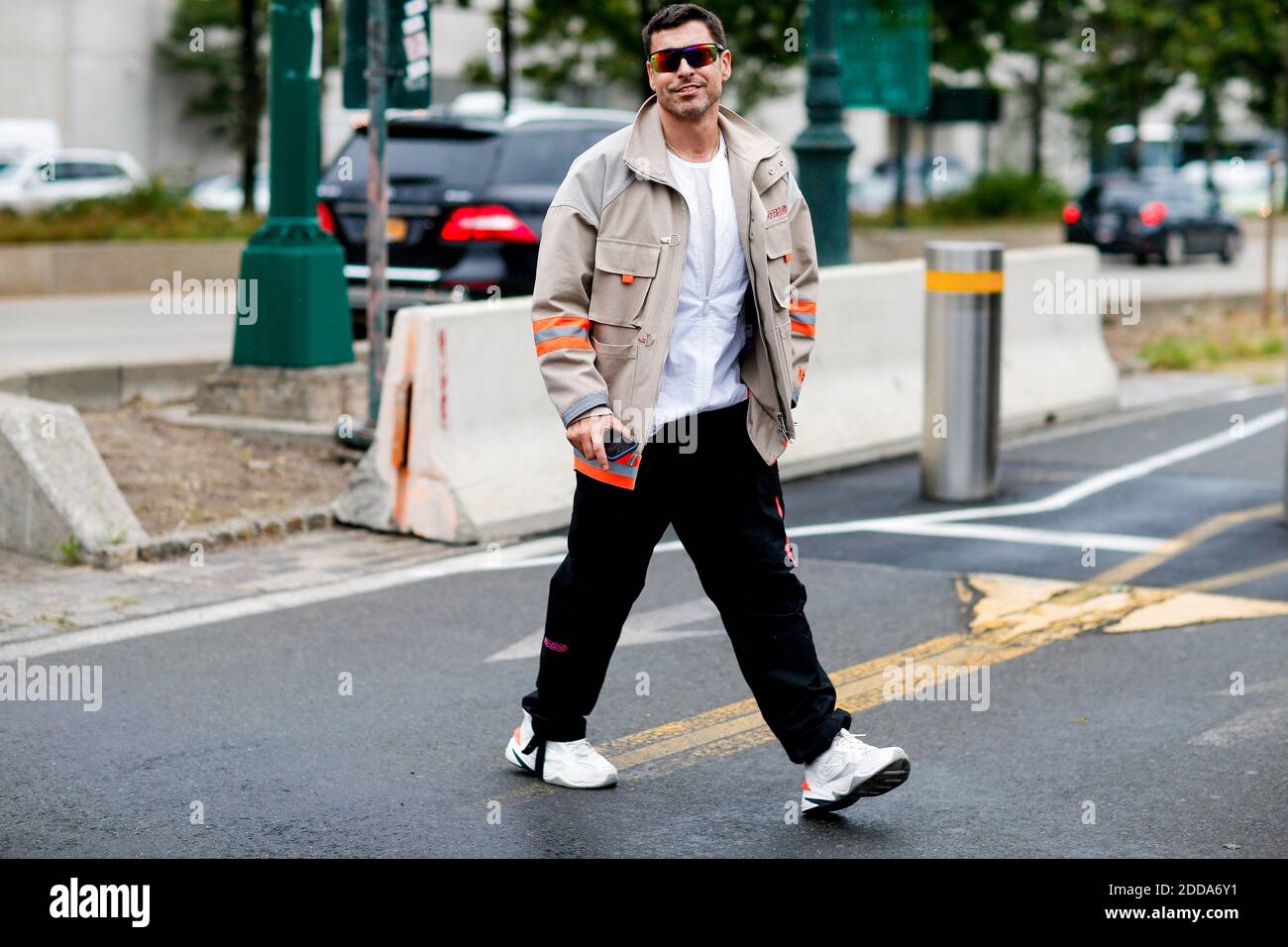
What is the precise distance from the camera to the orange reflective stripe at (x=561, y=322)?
4.66 m

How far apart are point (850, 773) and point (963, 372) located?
17.1ft

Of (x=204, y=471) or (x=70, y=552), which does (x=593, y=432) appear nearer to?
(x=70, y=552)

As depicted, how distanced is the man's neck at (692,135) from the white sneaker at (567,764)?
1564 mm

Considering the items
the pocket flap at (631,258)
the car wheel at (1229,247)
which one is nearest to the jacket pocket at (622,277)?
the pocket flap at (631,258)

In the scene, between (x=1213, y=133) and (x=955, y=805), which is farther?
(x=1213, y=133)

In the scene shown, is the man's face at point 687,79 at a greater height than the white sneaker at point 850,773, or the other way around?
the man's face at point 687,79

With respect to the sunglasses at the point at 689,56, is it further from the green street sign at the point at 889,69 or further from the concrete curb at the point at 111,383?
the green street sign at the point at 889,69

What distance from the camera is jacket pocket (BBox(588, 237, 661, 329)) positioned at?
4641 millimetres

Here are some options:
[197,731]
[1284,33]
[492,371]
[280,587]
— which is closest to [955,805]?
[197,731]

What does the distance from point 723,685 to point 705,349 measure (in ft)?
5.67

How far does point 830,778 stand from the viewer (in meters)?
4.75

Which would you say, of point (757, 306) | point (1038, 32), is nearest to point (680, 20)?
point (757, 306)

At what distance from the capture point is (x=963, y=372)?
966 centimetres
